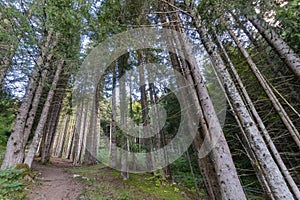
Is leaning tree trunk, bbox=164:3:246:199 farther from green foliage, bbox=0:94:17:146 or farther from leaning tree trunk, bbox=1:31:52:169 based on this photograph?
green foliage, bbox=0:94:17:146

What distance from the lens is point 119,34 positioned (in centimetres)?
393

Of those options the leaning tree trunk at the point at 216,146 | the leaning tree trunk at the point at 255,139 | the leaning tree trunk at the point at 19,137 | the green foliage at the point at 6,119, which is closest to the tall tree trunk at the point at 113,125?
the leaning tree trunk at the point at 19,137

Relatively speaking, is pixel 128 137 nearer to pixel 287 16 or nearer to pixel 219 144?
pixel 219 144

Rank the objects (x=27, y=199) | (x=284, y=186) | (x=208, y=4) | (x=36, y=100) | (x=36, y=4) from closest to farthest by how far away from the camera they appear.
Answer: (x=284, y=186), (x=208, y=4), (x=27, y=199), (x=36, y=4), (x=36, y=100)

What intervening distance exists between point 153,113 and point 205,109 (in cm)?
446

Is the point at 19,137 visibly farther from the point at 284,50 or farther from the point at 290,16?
the point at 284,50

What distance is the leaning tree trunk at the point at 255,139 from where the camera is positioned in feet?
6.79

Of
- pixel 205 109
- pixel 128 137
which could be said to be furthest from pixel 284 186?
pixel 128 137

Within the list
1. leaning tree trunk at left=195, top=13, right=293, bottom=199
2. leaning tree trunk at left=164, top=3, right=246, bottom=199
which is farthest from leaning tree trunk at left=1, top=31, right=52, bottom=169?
leaning tree trunk at left=195, top=13, right=293, bottom=199

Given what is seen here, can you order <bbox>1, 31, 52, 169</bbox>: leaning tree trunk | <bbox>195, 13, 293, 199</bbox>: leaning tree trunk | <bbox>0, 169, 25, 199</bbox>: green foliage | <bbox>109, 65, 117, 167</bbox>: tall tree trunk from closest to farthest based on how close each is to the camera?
1. <bbox>195, 13, 293, 199</bbox>: leaning tree trunk
2. <bbox>0, 169, 25, 199</bbox>: green foliage
3. <bbox>1, 31, 52, 169</bbox>: leaning tree trunk
4. <bbox>109, 65, 117, 167</bbox>: tall tree trunk

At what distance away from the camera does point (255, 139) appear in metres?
2.37

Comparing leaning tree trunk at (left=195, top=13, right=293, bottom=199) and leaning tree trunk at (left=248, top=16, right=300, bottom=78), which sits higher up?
leaning tree trunk at (left=248, top=16, right=300, bottom=78)

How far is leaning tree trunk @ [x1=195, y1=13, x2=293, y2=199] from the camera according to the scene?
6.79 feet

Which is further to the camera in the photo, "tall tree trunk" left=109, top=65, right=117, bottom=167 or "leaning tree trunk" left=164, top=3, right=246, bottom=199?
"tall tree trunk" left=109, top=65, right=117, bottom=167
